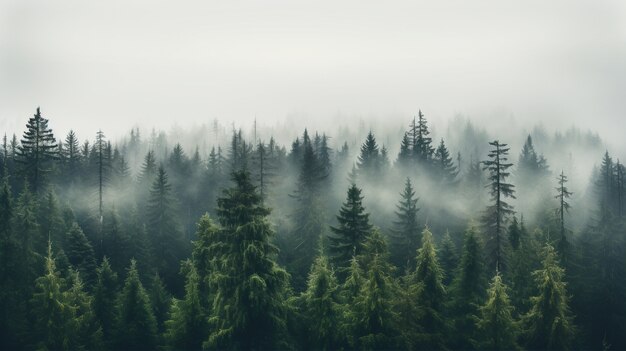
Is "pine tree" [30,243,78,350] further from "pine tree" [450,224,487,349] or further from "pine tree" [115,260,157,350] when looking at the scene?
"pine tree" [450,224,487,349]

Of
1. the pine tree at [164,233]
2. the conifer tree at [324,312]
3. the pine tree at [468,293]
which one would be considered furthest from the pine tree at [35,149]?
the pine tree at [468,293]

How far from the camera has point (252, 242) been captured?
22.5m

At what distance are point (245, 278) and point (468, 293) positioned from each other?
17.2m

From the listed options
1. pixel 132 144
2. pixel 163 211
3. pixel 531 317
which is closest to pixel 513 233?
pixel 531 317

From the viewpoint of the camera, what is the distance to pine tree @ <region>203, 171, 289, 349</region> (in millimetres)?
22469

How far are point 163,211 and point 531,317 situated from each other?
46.2 meters

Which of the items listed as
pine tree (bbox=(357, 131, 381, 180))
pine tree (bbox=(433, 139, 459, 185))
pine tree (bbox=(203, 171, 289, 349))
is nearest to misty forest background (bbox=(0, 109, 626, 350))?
pine tree (bbox=(203, 171, 289, 349))

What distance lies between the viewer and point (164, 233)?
2366 inches

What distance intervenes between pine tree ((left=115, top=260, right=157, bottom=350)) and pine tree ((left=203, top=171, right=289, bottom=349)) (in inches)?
468

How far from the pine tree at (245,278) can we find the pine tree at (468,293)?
14305mm

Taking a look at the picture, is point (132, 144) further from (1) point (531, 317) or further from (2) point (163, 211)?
(1) point (531, 317)

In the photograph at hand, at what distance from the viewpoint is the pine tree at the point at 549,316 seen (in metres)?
29.2

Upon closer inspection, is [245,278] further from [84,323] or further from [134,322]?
[84,323]

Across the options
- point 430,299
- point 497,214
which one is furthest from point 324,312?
point 497,214
